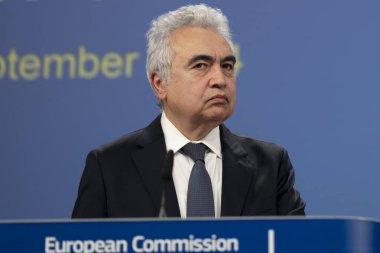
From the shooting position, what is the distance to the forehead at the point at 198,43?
114 inches

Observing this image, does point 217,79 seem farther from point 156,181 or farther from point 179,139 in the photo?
point 156,181

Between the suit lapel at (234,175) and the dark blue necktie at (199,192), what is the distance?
0.17ft

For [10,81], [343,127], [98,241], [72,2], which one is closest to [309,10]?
[343,127]

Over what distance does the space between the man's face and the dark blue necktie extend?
0.49ft

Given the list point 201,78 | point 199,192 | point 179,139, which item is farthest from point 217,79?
point 199,192

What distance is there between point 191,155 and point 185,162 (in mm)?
30

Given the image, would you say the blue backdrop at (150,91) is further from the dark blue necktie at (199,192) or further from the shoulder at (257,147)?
the dark blue necktie at (199,192)

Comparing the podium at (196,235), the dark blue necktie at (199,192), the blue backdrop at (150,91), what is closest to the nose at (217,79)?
the dark blue necktie at (199,192)

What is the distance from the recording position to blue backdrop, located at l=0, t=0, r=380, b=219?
11.6ft

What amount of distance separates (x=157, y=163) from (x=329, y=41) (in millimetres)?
1090

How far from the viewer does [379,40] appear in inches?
139

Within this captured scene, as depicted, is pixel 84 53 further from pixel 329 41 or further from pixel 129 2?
pixel 329 41

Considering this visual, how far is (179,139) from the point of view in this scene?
2.93 metres

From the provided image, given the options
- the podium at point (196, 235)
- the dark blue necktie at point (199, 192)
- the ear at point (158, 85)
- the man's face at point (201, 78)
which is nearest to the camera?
the podium at point (196, 235)
